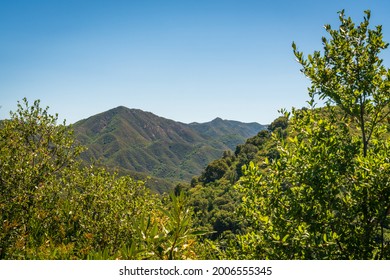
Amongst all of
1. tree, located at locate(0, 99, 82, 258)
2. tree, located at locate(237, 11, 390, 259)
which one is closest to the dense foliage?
tree, located at locate(0, 99, 82, 258)

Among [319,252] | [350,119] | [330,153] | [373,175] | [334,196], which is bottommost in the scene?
[319,252]

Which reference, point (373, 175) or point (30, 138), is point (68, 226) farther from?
point (373, 175)

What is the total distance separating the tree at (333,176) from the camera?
8492 mm

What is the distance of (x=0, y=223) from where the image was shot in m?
14.1

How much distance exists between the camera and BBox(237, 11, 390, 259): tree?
849 centimetres

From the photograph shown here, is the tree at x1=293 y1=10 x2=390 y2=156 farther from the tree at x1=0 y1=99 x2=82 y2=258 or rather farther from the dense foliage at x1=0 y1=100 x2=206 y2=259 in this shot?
the tree at x1=0 y1=99 x2=82 y2=258

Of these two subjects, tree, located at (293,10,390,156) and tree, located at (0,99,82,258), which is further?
tree, located at (0,99,82,258)

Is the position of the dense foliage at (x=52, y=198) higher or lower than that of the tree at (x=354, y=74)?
lower

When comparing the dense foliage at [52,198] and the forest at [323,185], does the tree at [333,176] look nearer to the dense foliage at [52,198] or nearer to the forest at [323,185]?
the forest at [323,185]

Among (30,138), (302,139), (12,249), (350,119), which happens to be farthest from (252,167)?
(30,138)

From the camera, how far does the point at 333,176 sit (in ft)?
28.8

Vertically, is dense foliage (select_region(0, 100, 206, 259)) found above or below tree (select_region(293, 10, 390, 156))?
below

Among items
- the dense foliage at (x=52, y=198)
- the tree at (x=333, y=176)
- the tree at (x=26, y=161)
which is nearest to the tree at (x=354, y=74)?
the tree at (x=333, y=176)

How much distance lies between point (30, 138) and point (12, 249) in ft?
30.5
